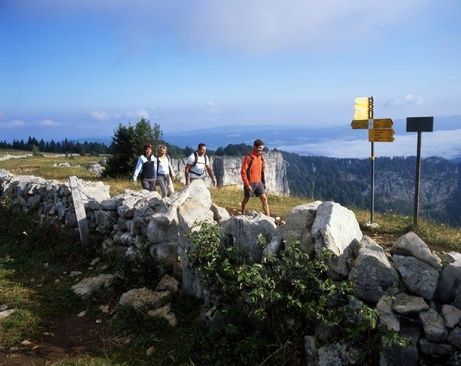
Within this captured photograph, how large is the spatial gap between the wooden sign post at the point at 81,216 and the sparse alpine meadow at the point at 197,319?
1.28 metres

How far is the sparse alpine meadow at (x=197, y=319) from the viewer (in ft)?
17.0

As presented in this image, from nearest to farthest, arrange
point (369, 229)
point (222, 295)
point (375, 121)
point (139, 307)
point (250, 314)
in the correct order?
point (250, 314) → point (222, 295) → point (139, 307) → point (369, 229) → point (375, 121)

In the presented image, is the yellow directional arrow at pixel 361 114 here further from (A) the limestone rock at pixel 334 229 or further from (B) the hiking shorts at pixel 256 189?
(A) the limestone rock at pixel 334 229

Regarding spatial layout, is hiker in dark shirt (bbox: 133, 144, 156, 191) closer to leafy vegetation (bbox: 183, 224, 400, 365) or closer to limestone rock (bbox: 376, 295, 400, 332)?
leafy vegetation (bbox: 183, 224, 400, 365)

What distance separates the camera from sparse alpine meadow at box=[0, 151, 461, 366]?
519 centimetres

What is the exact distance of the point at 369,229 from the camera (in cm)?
1161

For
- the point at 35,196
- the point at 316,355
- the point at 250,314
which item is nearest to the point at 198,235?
the point at 250,314

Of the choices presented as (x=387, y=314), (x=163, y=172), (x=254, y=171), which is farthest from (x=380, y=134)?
(x=387, y=314)

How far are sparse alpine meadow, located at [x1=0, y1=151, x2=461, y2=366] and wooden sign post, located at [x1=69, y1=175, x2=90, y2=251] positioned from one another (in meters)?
1.28

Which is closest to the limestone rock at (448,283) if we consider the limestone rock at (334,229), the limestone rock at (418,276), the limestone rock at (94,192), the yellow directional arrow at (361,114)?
the limestone rock at (418,276)

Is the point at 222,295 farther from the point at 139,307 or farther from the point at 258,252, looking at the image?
the point at 139,307

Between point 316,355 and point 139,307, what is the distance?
122 inches

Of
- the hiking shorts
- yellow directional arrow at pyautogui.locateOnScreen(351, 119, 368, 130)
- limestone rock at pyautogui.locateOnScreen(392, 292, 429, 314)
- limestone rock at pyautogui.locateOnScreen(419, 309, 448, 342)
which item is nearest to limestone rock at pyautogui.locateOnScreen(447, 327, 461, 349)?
limestone rock at pyautogui.locateOnScreen(419, 309, 448, 342)

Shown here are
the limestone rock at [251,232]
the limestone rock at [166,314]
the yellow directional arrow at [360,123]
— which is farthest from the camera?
the yellow directional arrow at [360,123]
